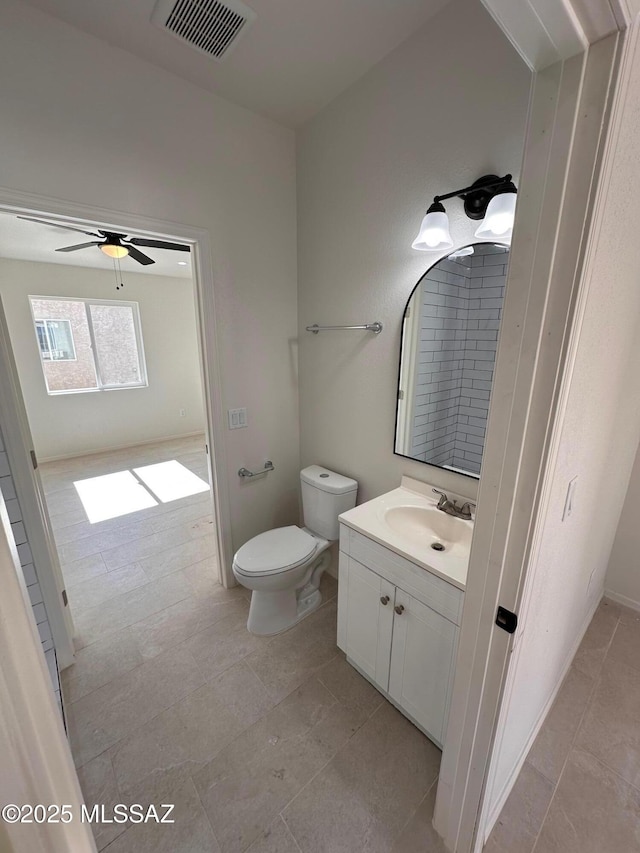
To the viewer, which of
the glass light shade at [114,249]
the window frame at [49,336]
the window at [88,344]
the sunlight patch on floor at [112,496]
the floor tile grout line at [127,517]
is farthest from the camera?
the window at [88,344]

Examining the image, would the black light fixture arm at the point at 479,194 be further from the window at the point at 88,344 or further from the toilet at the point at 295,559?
the window at the point at 88,344

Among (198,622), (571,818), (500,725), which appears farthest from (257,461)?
(571,818)

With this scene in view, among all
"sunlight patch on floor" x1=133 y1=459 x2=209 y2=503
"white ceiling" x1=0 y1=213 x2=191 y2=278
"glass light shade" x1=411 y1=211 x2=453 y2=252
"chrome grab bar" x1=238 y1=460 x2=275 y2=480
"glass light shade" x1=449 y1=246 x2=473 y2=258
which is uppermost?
"white ceiling" x1=0 y1=213 x2=191 y2=278

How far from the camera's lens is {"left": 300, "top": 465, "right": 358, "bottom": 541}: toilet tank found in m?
2.01

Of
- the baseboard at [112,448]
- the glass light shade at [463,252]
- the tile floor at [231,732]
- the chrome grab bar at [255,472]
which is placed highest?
the glass light shade at [463,252]

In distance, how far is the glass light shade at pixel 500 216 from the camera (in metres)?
1.20

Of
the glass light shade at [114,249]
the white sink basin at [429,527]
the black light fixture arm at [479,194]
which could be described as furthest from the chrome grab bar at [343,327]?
the glass light shade at [114,249]

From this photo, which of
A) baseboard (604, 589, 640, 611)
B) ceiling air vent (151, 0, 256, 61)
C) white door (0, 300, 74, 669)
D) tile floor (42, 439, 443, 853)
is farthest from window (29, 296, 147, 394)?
baseboard (604, 589, 640, 611)

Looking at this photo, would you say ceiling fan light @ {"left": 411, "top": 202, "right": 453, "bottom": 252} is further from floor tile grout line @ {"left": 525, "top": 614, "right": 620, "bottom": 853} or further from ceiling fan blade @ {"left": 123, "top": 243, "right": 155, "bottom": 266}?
ceiling fan blade @ {"left": 123, "top": 243, "right": 155, "bottom": 266}

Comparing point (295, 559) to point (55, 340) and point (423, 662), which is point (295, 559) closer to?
point (423, 662)

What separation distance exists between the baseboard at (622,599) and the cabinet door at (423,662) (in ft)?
5.16

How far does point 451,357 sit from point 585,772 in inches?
66.3

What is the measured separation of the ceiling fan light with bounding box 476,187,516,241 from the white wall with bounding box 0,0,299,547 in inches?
47.8

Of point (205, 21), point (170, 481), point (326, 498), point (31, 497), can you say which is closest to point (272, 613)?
point (326, 498)
